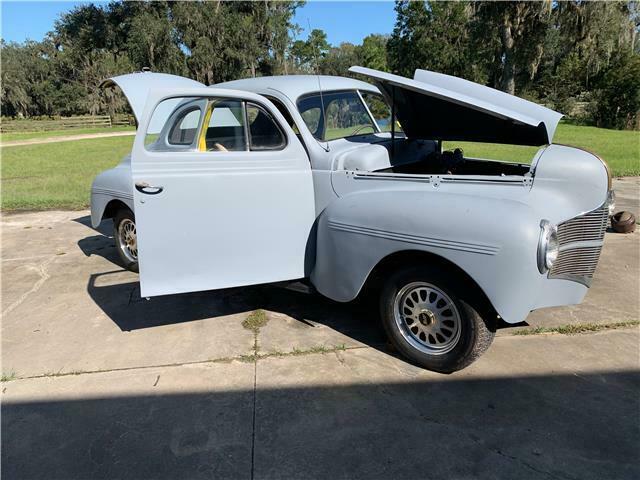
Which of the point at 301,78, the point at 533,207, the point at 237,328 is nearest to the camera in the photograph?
the point at 533,207

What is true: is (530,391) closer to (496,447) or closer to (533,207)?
(496,447)

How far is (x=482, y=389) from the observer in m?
3.11

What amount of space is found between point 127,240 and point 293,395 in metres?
3.43

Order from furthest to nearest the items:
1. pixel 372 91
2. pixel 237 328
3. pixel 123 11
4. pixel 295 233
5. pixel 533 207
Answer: pixel 123 11 → pixel 372 91 → pixel 237 328 → pixel 295 233 → pixel 533 207

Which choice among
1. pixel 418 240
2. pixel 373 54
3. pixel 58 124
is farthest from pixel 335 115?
pixel 373 54

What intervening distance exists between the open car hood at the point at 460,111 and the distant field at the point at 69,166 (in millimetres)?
7327

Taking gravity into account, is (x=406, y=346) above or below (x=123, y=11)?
below

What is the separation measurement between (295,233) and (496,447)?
2053mm

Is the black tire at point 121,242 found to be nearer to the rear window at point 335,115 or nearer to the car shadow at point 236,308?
the car shadow at point 236,308

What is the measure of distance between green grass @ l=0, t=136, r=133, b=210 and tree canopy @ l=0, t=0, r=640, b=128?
24.6 ft

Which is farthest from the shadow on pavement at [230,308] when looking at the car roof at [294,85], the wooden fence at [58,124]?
the wooden fence at [58,124]

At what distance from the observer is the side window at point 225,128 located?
3912 millimetres

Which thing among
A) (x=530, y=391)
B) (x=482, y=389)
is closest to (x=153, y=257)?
(x=482, y=389)

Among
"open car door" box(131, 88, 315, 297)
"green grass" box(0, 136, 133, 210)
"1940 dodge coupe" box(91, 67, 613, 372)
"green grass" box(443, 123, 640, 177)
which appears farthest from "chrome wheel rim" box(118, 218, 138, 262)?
"green grass" box(443, 123, 640, 177)
